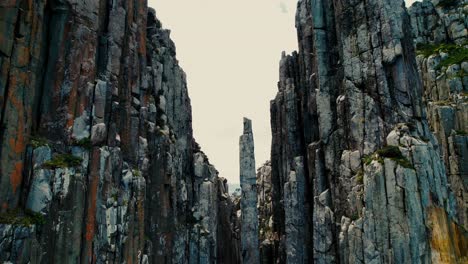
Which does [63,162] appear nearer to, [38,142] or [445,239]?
[38,142]

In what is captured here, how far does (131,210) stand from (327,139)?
27.4 metres

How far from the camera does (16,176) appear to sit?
32.2 meters

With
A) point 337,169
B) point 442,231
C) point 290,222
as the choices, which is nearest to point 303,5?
point 337,169

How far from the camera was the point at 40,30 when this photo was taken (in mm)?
36188

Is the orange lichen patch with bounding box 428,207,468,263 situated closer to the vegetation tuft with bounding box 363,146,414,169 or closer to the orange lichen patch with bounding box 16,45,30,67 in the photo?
the vegetation tuft with bounding box 363,146,414,169

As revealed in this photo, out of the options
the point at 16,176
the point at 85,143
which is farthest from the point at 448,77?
the point at 16,176

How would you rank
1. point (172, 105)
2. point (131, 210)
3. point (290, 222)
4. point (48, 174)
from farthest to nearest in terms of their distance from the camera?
point (172, 105) < point (290, 222) < point (131, 210) < point (48, 174)

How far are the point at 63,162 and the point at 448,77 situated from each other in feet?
220

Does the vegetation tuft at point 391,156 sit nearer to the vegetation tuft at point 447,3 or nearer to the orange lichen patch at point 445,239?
the orange lichen patch at point 445,239

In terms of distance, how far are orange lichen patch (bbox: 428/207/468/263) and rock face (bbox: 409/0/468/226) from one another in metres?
19.4

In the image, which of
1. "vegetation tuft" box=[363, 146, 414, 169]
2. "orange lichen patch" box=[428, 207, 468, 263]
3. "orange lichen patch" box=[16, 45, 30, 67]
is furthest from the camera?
"vegetation tuft" box=[363, 146, 414, 169]

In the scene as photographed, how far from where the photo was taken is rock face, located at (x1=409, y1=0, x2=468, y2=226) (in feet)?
212

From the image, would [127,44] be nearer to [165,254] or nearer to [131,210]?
[131,210]

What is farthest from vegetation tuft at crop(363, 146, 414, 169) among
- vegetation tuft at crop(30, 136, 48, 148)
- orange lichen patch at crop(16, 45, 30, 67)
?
orange lichen patch at crop(16, 45, 30, 67)
